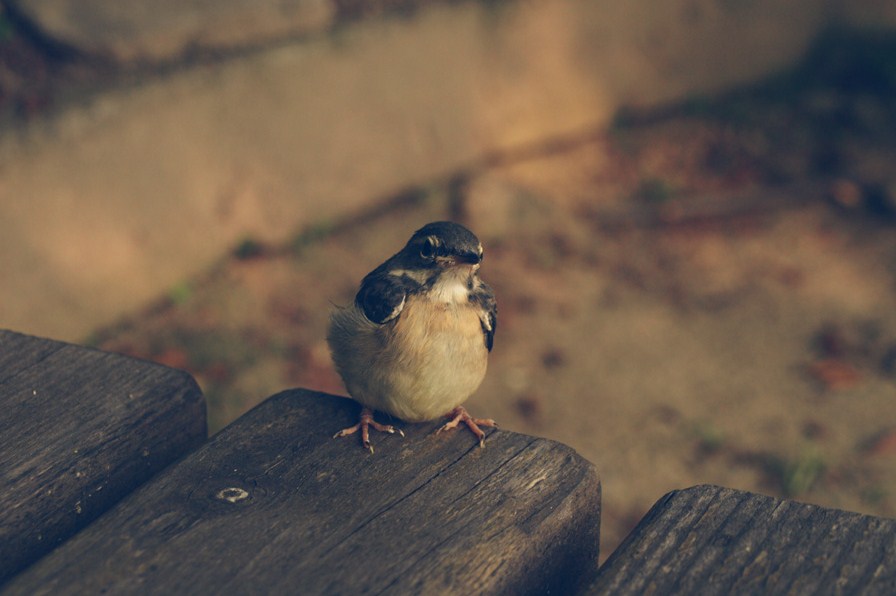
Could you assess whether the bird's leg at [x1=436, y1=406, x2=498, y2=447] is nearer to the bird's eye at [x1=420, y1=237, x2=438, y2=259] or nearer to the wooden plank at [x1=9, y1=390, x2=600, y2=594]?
the wooden plank at [x1=9, y1=390, x2=600, y2=594]

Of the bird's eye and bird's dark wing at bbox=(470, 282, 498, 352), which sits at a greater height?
the bird's eye

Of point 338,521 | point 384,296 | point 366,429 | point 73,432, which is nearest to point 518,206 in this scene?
point 384,296

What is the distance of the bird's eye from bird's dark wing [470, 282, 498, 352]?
17 centimetres

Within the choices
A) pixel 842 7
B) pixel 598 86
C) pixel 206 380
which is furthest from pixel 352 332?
pixel 842 7

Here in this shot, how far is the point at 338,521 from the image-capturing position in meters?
1.64

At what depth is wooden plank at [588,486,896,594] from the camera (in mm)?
1493

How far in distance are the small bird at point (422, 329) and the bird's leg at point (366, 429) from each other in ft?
1.49

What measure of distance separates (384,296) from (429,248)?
0.18 m

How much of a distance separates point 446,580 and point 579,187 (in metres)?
6.31

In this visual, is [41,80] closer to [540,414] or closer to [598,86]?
[540,414]

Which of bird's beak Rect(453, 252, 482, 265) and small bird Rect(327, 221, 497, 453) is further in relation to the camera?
bird's beak Rect(453, 252, 482, 265)

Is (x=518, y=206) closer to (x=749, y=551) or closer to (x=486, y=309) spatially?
(x=486, y=309)

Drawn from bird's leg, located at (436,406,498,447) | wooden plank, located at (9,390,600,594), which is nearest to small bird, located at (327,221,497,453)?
bird's leg, located at (436,406,498,447)

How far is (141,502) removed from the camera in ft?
5.48
